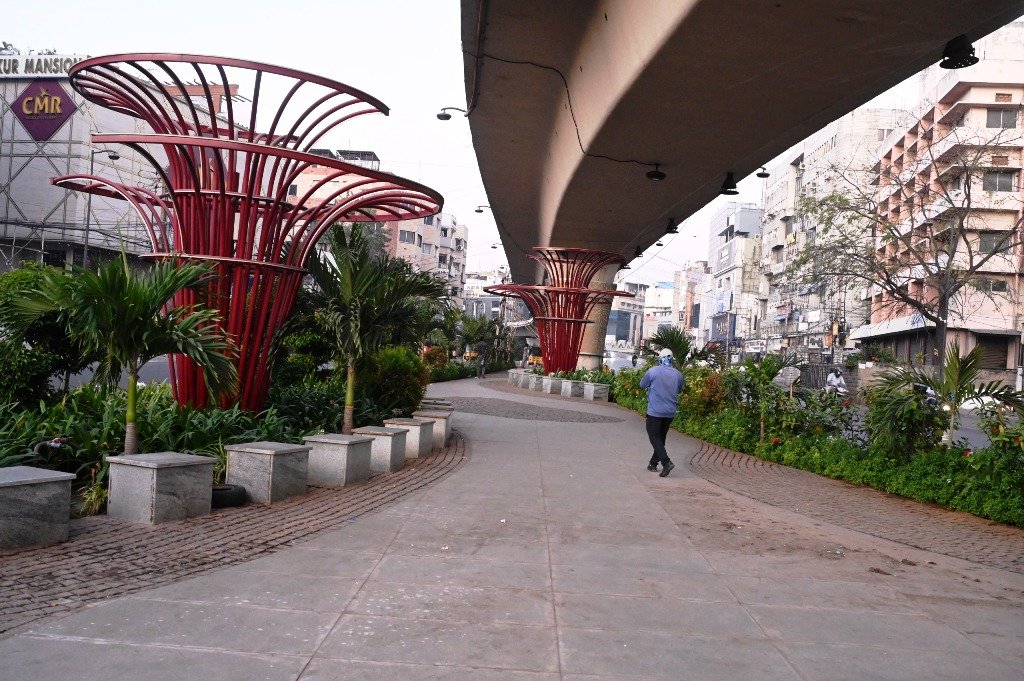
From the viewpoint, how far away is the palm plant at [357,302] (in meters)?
11.3

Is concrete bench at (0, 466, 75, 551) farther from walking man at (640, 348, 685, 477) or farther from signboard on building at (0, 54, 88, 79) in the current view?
signboard on building at (0, 54, 88, 79)

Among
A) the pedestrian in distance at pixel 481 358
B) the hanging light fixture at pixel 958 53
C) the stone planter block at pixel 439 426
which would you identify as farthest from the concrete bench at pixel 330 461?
the pedestrian in distance at pixel 481 358

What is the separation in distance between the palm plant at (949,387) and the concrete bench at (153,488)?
7.66 metres

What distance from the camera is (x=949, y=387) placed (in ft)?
34.8

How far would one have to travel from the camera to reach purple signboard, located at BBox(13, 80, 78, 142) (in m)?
45.6

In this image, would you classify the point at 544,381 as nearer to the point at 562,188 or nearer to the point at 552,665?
the point at 562,188

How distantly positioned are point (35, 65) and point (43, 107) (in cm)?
239

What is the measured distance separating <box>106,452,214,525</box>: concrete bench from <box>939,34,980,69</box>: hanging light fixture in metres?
7.76

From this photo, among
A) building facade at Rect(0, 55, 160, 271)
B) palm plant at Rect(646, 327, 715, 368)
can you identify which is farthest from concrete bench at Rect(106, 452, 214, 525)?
building facade at Rect(0, 55, 160, 271)

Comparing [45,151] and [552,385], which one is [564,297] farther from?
[45,151]

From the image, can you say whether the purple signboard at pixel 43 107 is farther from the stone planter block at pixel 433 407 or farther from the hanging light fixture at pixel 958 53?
the hanging light fixture at pixel 958 53

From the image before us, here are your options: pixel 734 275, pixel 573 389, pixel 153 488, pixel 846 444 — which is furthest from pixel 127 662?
pixel 734 275

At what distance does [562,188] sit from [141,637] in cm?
1607

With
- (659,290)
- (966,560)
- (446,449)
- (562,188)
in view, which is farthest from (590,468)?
(659,290)
